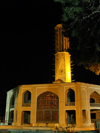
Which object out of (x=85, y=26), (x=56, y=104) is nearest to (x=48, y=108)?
(x=56, y=104)

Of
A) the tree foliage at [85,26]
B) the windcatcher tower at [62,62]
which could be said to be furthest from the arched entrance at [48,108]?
the tree foliage at [85,26]

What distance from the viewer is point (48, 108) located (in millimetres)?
26281

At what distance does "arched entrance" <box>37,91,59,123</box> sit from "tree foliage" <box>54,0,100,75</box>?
12.2m

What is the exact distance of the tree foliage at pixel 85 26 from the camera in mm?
13279

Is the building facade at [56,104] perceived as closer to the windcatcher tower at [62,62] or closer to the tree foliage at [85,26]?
the windcatcher tower at [62,62]

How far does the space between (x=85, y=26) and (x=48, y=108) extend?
1538 centimetres

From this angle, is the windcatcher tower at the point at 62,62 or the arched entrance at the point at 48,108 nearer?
the arched entrance at the point at 48,108

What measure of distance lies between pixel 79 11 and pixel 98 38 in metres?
2.34

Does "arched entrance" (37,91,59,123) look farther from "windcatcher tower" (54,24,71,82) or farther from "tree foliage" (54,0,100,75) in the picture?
"tree foliage" (54,0,100,75)

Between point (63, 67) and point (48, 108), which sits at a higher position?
point (63, 67)

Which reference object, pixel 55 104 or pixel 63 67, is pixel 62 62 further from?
pixel 55 104

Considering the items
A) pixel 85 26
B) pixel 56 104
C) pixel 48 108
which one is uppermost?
pixel 85 26

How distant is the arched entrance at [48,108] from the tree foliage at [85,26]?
40.0ft

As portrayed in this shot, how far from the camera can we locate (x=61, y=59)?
31.2 meters
